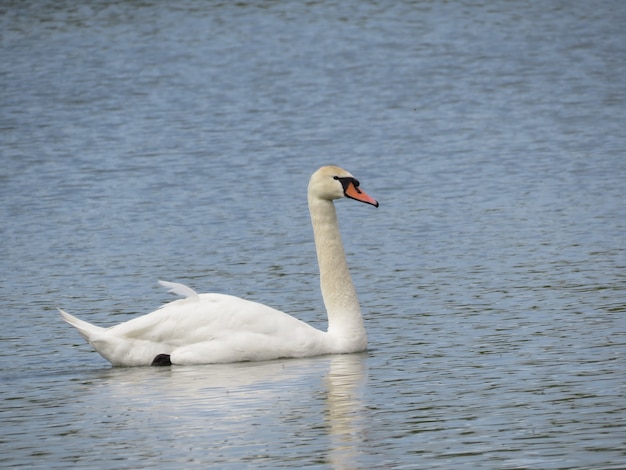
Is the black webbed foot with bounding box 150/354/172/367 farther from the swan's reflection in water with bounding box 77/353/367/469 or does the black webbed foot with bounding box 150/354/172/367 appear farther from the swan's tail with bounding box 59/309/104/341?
the swan's tail with bounding box 59/309/104/341

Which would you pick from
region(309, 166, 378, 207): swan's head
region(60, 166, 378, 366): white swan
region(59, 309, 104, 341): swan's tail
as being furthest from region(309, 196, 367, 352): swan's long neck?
region(59, 309, 104, 341): swan's tail

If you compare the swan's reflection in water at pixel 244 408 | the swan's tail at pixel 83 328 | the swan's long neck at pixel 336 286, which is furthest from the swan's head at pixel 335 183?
the swan's tail at pixel 83 328

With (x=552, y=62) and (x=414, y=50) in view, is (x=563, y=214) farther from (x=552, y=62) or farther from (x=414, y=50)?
(x=414, y=50)

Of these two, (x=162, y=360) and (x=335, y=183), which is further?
(x=335, y=183)

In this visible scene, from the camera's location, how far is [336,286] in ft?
38.2

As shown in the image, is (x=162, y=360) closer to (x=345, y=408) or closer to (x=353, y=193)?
(x=353, y=193)

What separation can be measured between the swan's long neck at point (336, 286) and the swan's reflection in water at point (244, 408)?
0.52ft

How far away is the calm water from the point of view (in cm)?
879

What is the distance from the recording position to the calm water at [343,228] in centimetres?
879

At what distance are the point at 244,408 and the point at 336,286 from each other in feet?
8.17

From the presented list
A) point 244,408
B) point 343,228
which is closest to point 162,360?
point 244,408

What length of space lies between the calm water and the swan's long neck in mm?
186

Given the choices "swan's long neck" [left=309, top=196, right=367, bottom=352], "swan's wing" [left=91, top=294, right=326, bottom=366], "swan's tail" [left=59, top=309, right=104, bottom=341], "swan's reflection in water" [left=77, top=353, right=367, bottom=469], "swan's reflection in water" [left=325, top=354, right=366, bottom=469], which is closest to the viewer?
"swan's reflection in water" [left=325, top=354, right=366, bottom=469]

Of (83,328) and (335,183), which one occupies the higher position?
(335,183)
